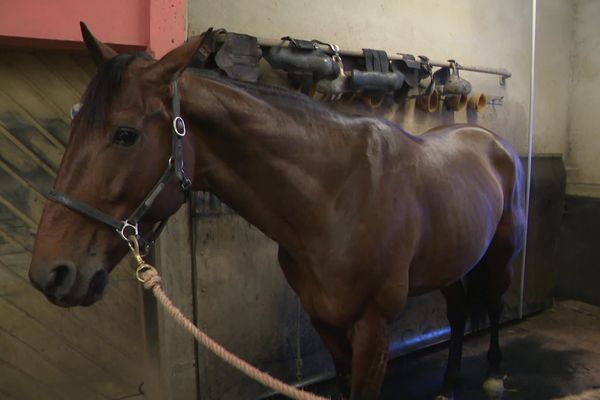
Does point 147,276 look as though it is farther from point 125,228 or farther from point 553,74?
point 553,74

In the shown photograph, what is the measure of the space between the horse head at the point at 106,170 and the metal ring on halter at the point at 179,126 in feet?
0.06

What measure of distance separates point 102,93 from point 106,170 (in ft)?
0.57

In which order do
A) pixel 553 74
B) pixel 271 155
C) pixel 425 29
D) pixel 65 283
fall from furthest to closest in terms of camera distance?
pixel 553 74
pixel 425 29
pixel 271 155
pixel 65 283

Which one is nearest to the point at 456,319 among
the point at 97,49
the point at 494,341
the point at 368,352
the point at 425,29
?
the point at 494,341

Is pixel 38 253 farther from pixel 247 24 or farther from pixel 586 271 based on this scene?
pixel 586 271

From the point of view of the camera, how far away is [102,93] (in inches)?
39.1

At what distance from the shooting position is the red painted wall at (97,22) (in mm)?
1424

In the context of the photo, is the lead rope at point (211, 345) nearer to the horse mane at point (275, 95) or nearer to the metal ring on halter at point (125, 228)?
the metal ring on halter at point (125, 228)

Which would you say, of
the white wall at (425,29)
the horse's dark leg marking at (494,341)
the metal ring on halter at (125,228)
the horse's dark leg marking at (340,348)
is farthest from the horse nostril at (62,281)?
the horse's dark leg marking at (494,341)

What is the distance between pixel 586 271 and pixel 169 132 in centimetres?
339

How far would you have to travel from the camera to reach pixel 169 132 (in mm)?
1048

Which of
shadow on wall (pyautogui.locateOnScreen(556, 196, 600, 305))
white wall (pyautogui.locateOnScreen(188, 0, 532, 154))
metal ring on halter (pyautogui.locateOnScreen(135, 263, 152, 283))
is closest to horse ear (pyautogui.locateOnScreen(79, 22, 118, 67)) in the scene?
metal ring on halter (pyautogui.locateOnScreen(135, 263, 152, 283))

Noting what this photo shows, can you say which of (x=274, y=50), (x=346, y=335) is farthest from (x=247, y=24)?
(x=346, y=335)

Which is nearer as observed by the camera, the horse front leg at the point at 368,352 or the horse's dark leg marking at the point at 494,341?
the horse front leg at the point at 368,352
